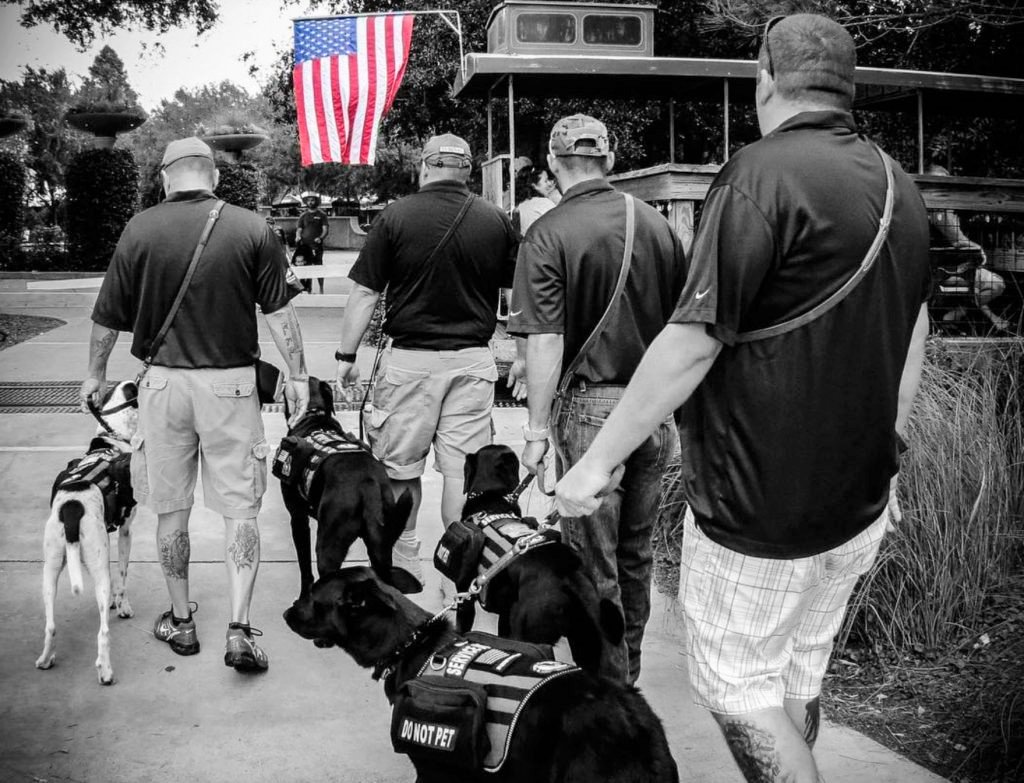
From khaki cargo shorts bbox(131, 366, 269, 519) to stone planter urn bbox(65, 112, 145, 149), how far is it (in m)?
19.6

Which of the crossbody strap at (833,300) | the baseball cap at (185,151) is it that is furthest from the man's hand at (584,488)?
the baseball cap at (185,151)

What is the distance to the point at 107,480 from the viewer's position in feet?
13.7

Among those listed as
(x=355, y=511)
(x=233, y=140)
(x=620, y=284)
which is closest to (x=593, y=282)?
(x=620, y=284)

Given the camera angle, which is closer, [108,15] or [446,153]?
[446,153]

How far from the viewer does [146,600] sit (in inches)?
187

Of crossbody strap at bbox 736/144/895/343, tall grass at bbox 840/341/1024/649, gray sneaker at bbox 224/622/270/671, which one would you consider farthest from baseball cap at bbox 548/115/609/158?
gray sneaker at bbox 224/622/270/671

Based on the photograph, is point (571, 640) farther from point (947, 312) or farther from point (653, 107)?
point (653, 107)

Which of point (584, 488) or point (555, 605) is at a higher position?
point (584, 488)

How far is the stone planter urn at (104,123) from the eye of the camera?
69.9ft

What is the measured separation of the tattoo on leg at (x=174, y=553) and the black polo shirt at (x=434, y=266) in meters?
1.29

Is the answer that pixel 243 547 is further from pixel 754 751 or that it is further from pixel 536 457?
pixel 754 751

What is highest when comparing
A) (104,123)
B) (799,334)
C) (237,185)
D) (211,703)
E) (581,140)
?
(104,123)

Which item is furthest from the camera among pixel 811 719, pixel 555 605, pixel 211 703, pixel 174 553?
pixel 174 553

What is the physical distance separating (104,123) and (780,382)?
22.5m
